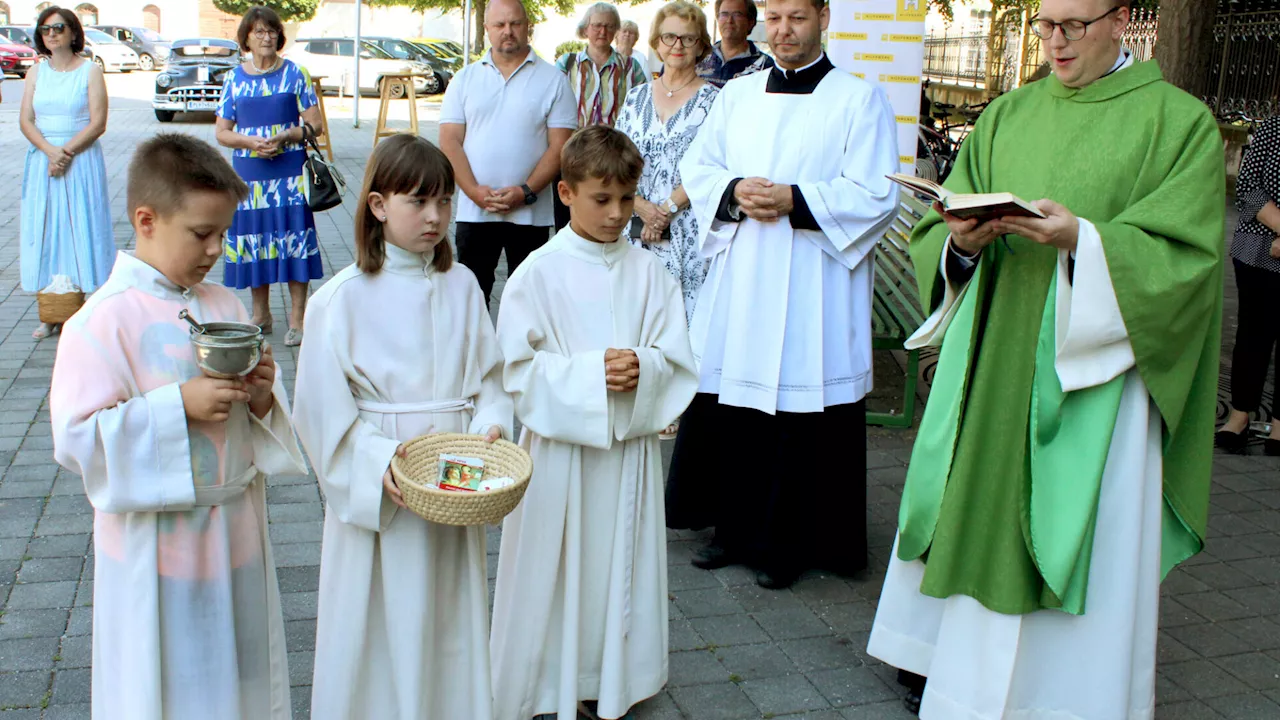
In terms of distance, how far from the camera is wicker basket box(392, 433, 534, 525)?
2662 millimetres

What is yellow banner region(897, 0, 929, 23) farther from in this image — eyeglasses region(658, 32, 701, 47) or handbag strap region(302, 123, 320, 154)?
handbag strap region(302, 123, 320, 154)

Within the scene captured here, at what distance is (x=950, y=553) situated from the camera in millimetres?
3471

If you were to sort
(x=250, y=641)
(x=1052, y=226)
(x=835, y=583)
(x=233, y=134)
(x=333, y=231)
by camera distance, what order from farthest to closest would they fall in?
1. (x=333, y=231)
2. (x=233, y=134)
3. (x=835, y=583)
4. (x=1052, y=226)
5. (x=250, y=641)

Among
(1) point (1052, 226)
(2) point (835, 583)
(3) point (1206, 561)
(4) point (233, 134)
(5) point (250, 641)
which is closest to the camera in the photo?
(5) point (250, 641)

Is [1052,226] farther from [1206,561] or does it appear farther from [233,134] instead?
[233,134]

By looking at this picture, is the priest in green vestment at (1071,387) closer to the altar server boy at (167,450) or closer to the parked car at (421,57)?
the altar server boy at (167,450)

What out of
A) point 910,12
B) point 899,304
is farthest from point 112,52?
point 899,304

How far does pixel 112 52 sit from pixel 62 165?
35.9 metres

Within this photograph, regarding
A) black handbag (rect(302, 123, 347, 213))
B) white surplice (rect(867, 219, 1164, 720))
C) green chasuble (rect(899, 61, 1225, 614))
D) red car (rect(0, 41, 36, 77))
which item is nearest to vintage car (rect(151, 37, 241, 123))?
red car (rect(0, 41, 36, 77))

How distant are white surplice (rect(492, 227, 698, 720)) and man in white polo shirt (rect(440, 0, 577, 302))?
10.3 ft

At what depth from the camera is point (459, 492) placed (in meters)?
2.66

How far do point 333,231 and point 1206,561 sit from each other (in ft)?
29.0

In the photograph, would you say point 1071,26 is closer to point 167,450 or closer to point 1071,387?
point 1071,387

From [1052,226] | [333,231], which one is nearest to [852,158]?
[1052,226]
